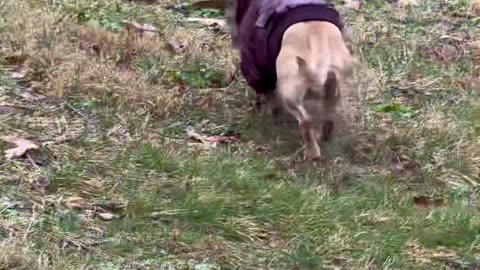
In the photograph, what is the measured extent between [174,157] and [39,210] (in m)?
0.80

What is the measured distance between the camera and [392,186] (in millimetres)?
4668

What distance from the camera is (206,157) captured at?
15.5 ft

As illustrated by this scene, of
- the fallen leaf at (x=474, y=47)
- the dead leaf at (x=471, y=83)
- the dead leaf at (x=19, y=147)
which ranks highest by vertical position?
the fallen leaf at (x=474, y=47)

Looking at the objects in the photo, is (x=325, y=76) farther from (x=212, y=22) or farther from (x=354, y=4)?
(x=354, y=4)

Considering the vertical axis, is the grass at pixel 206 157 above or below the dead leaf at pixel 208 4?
below

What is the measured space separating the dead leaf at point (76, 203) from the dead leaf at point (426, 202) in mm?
1431

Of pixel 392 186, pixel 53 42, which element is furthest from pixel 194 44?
pixel 392 186

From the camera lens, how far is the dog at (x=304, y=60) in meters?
4.67

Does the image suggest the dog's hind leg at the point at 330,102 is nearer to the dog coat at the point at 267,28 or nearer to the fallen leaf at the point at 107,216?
the dog coat at the point at 267,28

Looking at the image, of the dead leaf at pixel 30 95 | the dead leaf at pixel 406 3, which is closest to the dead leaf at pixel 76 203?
the dead leaf at pixel 30 95

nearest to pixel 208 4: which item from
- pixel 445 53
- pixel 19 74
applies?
pixel 445 53

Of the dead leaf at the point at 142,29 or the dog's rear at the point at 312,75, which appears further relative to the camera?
the dead leaf at the point at 142,29

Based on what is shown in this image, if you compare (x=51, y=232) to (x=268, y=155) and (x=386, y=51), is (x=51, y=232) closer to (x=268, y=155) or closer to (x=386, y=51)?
(x=268, y=155)

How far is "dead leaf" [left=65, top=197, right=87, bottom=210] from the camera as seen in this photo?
415cm
